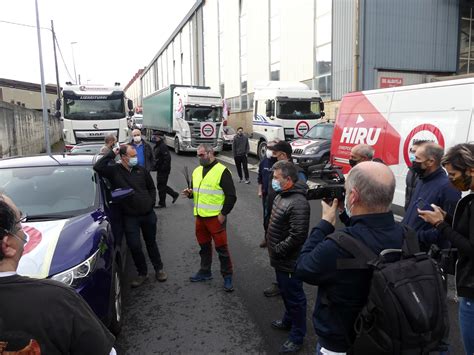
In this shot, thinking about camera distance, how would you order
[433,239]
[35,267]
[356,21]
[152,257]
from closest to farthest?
[35,267]
[433,239]
[152,257]
[356,21]

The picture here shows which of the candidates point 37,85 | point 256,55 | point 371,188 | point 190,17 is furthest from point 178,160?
point 37,85

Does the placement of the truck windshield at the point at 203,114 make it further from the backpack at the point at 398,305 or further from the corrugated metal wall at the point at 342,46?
the backpack at the point at 398,305

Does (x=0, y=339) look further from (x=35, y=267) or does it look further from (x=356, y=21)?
(x=356, y=21)

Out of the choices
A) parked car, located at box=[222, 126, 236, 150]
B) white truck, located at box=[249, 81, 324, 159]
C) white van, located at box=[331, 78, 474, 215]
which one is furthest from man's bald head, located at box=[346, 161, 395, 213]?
parked car, located at box=[222, 126, 236, 150]

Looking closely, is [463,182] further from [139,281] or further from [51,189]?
[51,189]

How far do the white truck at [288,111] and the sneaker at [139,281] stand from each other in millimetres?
11351

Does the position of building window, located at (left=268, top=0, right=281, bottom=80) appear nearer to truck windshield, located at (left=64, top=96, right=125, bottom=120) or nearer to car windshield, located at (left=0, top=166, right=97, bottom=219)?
truck windshield, located at (left=64, top=96, right=125, bottom=120)

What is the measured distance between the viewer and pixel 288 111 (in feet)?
53.3

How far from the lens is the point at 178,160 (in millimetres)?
19234

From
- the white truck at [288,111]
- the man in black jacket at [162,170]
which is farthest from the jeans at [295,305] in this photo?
the white truck at [288,111]

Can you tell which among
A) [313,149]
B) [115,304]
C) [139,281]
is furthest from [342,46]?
[115,304]

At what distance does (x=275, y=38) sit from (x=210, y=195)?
2189 cm

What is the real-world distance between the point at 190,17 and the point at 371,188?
44.5 m

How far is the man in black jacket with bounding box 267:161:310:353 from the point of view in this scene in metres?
3.35
